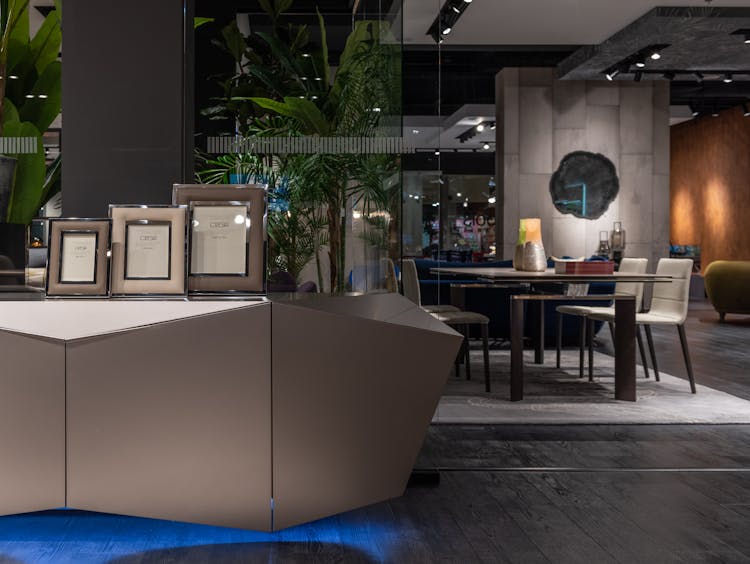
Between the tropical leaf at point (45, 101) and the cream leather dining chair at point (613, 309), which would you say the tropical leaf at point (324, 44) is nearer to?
the tropical leaf at point (45, 101)

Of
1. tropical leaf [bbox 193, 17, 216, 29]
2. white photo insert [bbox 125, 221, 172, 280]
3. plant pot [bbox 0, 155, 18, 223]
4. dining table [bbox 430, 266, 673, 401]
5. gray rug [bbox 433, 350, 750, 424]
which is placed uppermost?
tropical leaf [bbox 193, 17, 216, 29]

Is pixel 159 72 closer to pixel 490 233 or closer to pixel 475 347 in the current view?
pixel 475 347

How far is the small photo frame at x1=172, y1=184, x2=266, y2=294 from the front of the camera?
232 centimetres

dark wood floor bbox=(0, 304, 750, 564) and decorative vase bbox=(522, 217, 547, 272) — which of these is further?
decorative vase bbox=(522, 217, 547, 272)

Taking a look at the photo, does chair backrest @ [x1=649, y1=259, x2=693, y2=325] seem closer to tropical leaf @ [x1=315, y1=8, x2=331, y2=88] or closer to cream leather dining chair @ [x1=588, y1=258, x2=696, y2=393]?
cream leather dining chair @ [x1=588, y1=258, x2=696, y2=393]

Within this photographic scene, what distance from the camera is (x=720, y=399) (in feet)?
15.3

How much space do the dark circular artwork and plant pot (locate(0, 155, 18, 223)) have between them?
7652 mm

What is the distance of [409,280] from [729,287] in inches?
296

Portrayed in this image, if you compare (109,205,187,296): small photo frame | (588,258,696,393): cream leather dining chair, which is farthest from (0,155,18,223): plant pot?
(588,258,696,393): cream leather dining chair

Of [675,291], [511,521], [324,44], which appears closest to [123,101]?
[324,44]

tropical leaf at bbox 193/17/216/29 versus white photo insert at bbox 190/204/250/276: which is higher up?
tropical leaf at bbox 193/17/216/29

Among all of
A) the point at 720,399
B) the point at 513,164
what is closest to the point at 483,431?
the point at 720,399

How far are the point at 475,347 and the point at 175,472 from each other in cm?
376

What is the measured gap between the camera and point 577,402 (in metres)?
4.57
